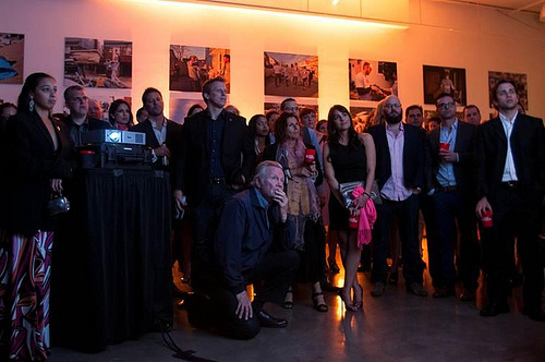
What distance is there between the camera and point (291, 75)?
7.30 metres

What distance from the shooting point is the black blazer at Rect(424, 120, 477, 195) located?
3.88m

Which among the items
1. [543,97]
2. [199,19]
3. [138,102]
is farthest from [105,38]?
[543,97]

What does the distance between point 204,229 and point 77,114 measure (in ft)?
4.40

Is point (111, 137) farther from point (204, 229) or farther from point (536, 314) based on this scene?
point (536, 314)

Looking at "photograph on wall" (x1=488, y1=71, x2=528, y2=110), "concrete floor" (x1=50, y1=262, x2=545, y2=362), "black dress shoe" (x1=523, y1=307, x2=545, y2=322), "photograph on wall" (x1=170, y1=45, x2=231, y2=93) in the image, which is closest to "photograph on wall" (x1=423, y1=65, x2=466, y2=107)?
"photograph on wall" (x1=488, y1=71, x2=528, y2=110)

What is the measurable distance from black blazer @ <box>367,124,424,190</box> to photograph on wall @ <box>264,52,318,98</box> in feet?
11.2

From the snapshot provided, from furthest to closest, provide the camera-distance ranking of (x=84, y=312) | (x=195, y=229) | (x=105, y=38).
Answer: (x=105, y=38) < (x=195, y=229) < (x=84, y=312)

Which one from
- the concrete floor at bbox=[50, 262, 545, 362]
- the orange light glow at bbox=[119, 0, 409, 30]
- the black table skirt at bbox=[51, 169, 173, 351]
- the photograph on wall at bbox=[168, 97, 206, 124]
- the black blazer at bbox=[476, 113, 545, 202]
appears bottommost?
the concrete floor at bbox=[50, 262, 545, 362]

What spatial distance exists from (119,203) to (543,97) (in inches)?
345

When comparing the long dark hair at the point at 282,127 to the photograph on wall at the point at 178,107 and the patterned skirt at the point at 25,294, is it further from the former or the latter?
the photograph on wall at the point at 178,107

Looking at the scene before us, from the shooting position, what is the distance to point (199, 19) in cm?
682

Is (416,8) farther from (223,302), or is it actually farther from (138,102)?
(223,302)

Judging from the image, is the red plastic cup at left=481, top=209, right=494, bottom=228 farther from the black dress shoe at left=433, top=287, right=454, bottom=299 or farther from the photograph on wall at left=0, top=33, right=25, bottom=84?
the photograph on wall at left=0, top=33, right=25, bottom=84

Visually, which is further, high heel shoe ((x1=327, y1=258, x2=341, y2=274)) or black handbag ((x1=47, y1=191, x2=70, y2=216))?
high heel shoe ((x1=327, y1=258, x2=341, y2=274))
